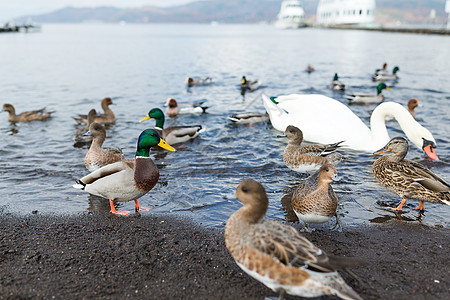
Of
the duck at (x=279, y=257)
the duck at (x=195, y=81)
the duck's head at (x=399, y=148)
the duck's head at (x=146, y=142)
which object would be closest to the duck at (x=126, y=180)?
the duck's head at (x=146, y=142)

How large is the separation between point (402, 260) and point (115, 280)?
130 inches

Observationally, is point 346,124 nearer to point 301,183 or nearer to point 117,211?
point 301,183

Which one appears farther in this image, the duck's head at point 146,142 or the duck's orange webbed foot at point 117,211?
the duck's head at point 146,142

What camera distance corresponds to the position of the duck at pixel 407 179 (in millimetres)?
5211

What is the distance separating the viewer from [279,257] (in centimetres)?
315

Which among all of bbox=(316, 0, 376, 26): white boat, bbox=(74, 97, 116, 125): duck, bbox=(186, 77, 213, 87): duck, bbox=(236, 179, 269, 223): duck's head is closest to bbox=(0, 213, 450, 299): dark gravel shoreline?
bbox=(236, 179, 269, 223): duck's head

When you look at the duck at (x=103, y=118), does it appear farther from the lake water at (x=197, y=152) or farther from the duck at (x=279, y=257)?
the duck at (x=279, y=257)

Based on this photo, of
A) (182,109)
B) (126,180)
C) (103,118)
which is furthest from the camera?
(182,109)

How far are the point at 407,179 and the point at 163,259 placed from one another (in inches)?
149

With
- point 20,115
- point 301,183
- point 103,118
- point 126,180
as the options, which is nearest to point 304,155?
point 301,183

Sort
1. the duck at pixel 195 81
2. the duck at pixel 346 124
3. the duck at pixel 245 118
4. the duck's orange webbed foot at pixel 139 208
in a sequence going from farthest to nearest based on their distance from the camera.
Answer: the duck at pixel 195 81, the duck at pixel 245 118, the duck at pixel 346 124, the duck's orange webbed foot at pixel 139 208

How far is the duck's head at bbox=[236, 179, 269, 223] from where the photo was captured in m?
3.44

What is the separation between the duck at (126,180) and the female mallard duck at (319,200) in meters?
2.24

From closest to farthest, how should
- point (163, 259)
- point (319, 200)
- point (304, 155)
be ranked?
1. point (163, 259)
2. point (319, 200)
3. point (304, 155)
